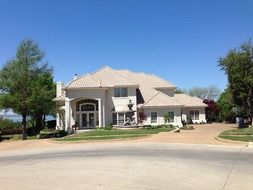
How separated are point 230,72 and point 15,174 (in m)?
31.6

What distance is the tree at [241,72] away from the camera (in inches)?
1577

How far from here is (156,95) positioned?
50781 mm

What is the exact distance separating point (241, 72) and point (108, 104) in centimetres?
1725

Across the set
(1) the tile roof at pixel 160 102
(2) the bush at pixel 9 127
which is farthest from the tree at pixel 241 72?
(2) the bush at pixel 9 127

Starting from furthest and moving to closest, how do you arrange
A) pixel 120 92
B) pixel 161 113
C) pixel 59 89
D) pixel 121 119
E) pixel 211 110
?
pixel 211 110
pixel 59 89
pixel 161 113
pixel 120 92
pixel 121 119

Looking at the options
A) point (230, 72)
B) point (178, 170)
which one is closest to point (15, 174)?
point (178, 170)

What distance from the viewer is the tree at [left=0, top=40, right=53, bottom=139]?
133 feet

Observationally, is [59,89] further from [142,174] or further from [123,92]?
[142,174]

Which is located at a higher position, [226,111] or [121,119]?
[226,111]

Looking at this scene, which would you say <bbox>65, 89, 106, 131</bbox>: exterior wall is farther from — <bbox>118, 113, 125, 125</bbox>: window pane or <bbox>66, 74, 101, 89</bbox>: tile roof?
<bbox>118, 113, 125, 125</bbox>: window pane

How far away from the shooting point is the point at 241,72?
132 ft

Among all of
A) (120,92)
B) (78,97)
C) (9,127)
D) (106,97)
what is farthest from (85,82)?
(9,127)

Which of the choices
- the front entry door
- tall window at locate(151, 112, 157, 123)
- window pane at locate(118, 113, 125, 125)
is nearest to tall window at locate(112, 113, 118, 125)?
window pane at locate(118, 113, 125, 125)

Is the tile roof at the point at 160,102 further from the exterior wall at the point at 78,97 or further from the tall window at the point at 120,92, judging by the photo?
the exterior wall at the point at 78,97
